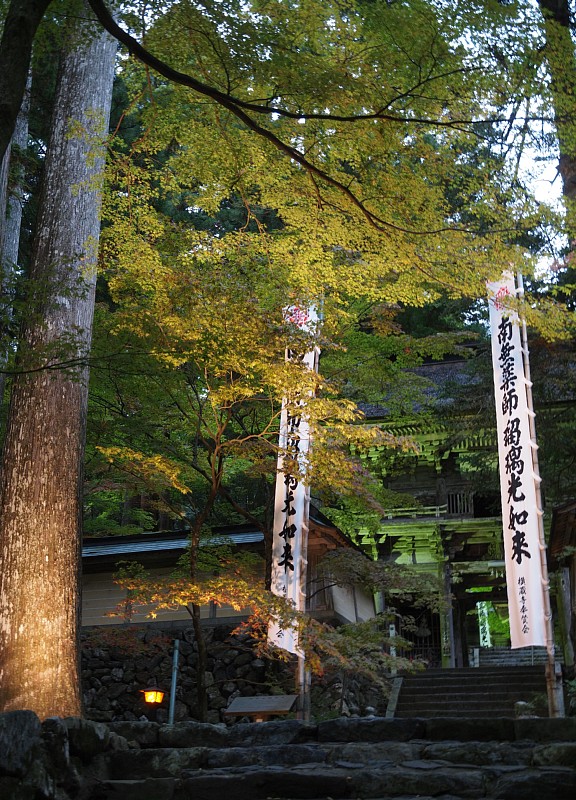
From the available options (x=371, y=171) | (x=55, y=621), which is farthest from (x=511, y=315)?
(x=55, y=621)

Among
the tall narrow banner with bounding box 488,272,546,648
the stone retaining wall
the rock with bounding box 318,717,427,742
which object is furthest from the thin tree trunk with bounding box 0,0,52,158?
the stone retaining wall

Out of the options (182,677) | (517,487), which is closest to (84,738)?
(517,487)

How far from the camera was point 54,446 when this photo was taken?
8234mm

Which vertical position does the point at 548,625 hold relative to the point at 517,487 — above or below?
below

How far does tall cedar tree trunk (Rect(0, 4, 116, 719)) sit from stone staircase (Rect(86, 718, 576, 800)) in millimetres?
1031

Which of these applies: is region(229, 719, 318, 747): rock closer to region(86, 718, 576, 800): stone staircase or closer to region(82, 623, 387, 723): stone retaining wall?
region(86, 718, 576, 800): stone staircase

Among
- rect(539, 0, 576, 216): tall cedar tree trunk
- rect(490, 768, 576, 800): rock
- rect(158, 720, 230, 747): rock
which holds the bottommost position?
rect(490, 768, 576, 800): rock

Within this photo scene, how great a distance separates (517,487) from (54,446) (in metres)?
6.44

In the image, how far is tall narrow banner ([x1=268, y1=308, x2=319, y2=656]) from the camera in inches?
409

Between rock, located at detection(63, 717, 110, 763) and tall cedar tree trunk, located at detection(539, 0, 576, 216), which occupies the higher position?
tall cedar tree trunk, located at detection(539, 0, 576, 216)

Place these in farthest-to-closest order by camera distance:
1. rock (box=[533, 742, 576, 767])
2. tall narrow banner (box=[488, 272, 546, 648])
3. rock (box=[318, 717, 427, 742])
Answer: tall narrow banner (box=[488, 272, 546, 648])
rock (box=[318, 717, 427, 742])
rock (box=[533, 742, 576, 767])

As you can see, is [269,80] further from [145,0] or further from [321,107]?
[145,0]

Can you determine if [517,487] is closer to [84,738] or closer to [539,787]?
[539,787]

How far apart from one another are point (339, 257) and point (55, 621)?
→ 5.90 m
